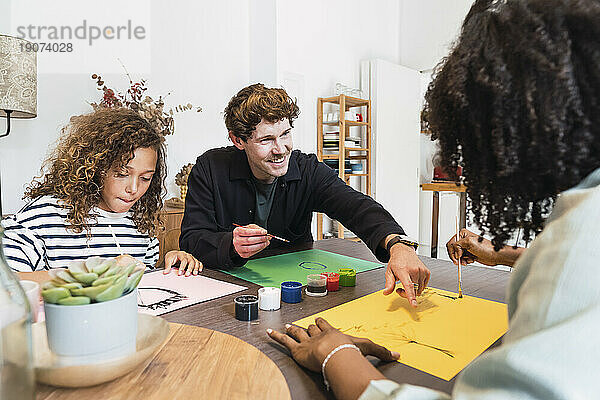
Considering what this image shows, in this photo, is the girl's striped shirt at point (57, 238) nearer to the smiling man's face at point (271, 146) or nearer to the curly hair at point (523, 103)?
the smiling man's face at point (271, 146)

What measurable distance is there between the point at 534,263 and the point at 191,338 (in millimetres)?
534

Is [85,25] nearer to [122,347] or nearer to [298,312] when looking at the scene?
[298,312]

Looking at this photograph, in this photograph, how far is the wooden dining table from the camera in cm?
72

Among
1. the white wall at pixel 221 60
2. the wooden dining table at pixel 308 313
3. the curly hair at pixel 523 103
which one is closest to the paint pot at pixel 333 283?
the wooden dining table at pixel 308 313

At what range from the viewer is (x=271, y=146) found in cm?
172

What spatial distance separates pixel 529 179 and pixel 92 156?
125cm

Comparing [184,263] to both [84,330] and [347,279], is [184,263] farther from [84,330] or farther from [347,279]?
[84,330]

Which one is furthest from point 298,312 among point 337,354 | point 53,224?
point 53,224

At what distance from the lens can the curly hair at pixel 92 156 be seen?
1395mm

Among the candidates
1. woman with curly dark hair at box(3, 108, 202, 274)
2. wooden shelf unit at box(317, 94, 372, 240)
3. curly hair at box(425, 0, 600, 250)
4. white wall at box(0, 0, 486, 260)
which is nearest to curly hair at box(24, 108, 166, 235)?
woman with curly dark hair at box(3, 108, 202, 274)

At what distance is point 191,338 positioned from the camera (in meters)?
0.74

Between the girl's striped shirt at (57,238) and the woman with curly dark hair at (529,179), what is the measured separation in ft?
3.30

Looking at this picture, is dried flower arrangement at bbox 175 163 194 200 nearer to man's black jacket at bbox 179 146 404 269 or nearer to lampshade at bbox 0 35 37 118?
lampshade at bbox 0 35 37 118

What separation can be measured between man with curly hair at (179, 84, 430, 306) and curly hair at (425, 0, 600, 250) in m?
0.76
